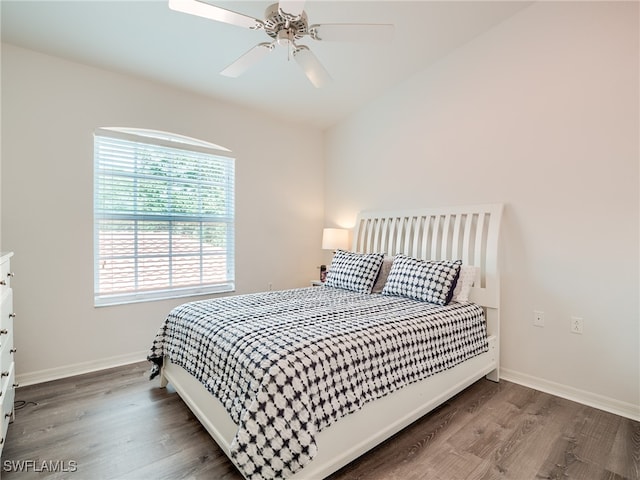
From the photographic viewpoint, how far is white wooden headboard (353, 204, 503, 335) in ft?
8.31

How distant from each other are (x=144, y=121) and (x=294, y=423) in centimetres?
293

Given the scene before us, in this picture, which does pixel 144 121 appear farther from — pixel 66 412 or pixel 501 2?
pixel 501 2

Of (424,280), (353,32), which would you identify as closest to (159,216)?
(353,32)

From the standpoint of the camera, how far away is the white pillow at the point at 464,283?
2496 millimetres

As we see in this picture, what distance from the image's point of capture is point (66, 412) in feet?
6.62

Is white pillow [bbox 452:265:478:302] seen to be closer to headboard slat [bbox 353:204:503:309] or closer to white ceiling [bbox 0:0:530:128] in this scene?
headboard slat [bbox 353:204:503:309]

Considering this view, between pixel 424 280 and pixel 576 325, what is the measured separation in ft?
3.52

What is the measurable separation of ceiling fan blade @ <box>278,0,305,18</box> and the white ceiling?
639mm

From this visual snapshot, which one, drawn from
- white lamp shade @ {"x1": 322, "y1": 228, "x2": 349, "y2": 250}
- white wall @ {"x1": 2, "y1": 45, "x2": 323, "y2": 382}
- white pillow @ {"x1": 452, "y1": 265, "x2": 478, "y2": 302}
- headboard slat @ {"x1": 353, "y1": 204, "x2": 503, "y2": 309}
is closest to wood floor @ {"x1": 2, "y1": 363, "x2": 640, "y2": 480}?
white wall @ {"x1": 2, "y1": 45, "x2": 323, "y2": 382}

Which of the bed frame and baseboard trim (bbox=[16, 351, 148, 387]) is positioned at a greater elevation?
the bed frame

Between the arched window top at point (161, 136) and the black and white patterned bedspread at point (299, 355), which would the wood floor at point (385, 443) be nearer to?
the black and white patterned bedspread at point (299, 355)

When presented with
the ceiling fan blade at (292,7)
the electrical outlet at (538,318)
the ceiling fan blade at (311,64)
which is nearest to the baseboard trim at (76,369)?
the ceiling fan blade at (311,64)

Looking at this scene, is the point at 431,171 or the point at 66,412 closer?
the point at 66,412

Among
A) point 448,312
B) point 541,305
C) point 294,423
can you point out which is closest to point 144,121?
point 294,423
